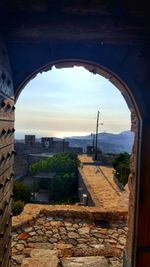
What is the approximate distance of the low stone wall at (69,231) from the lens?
488cm

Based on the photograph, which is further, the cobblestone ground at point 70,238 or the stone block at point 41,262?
the cobblestone ground at point 70,238

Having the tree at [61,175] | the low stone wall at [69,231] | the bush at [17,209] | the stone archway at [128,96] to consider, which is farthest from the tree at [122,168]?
the stone archway at [128,96]

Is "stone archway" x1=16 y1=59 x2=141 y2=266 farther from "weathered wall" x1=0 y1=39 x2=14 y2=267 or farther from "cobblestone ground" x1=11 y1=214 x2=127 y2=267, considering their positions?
"cobblestone ground" x1=11 y1=214 x2=127 y2=267

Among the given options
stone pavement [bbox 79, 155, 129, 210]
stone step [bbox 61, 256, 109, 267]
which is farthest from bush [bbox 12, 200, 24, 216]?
stone step [bbox 61, 256, 109, 267]

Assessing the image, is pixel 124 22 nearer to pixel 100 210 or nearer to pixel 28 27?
pixel 28 27

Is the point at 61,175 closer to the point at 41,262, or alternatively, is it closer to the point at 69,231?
the point at 69,231

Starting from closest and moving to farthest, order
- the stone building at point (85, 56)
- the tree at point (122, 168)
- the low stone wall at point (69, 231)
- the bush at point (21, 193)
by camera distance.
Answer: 1. the stone building at point (85, 56)
2. the low stone wall at point (69, 231)
3. the bush at point (21, 193)
4. the tree at point (122, 168)

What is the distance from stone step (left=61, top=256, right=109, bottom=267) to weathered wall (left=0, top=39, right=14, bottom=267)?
4.94 feet

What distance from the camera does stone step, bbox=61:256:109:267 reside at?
4.21 m

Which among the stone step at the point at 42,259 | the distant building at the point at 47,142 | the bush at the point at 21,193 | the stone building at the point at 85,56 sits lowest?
Answer: the bush at the point at 21,193

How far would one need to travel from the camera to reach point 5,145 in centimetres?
270

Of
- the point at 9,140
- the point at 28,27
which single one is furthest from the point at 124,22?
the point at 9,140

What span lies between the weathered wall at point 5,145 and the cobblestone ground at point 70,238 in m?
1.79

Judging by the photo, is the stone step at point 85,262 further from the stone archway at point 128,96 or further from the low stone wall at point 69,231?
the stone archway at point 128,96
